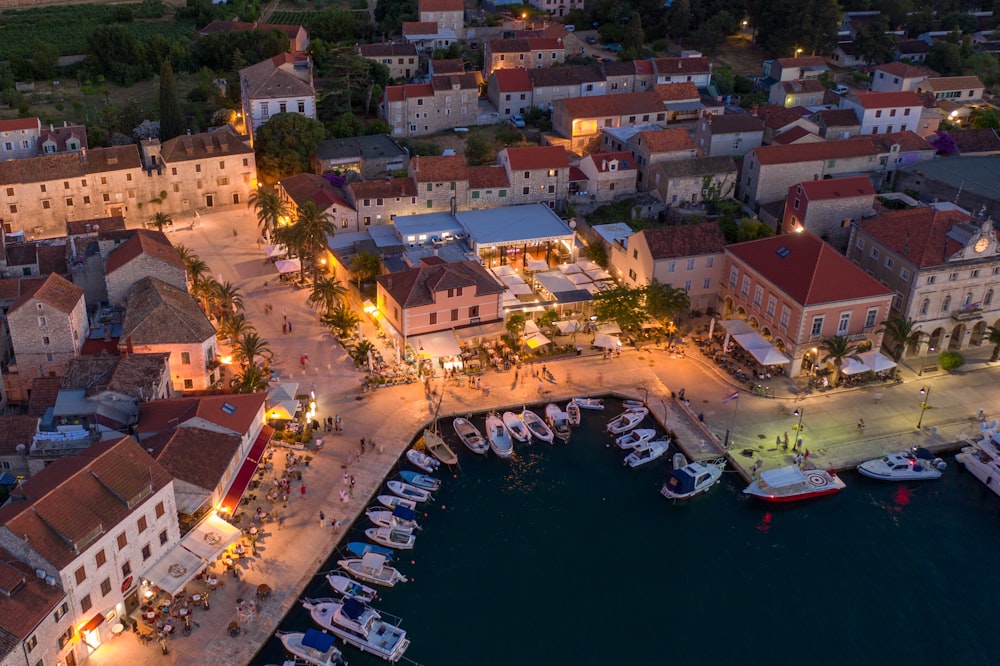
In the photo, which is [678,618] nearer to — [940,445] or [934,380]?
[940,445]

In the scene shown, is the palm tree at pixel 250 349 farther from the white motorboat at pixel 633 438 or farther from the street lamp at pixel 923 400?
the street lamp at pixel 923 400

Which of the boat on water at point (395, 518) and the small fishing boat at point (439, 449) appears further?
the small fishing boat at point (439, 449)

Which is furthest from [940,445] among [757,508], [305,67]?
[305,67]

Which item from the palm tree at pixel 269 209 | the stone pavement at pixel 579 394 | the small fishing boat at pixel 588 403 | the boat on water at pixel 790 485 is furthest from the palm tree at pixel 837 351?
the palm tree at pixel 269 209

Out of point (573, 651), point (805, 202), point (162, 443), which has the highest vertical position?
point (805, 202)

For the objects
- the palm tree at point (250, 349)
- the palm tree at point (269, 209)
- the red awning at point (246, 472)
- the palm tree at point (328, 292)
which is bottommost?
the red awning at point (246, 472)

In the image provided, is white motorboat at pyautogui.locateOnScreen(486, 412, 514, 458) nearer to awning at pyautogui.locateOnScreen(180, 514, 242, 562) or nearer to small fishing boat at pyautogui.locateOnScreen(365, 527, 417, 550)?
small fishing boat at pyautogui.locateOnScreen(365, 527, 417, 550)

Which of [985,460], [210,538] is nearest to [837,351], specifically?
[985,460]

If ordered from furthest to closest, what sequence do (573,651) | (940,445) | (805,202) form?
1. (805,202)
2. (940,445)
3. (573,651)

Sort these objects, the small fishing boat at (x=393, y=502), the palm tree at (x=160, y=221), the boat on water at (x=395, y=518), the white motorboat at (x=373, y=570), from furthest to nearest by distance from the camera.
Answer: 1. the palm tree at (x=160, y=221)
2. the small fishing boat at (x=393, y=502)
3. the boat on water at (x=395, y=518)
4. the white motorboat at (x=373, y=570)
